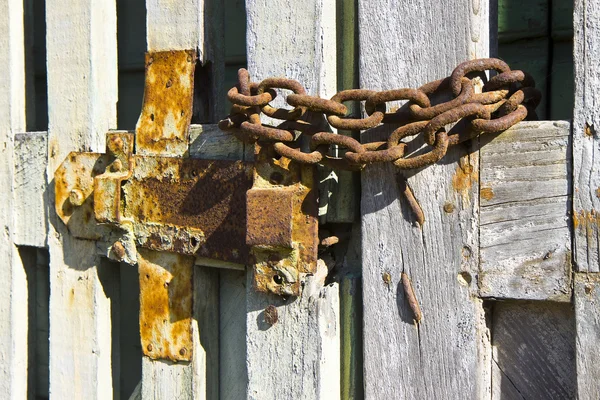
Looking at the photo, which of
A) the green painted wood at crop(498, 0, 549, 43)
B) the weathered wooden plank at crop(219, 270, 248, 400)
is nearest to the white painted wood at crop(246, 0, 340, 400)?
the weathered wooden plank at crop(219, 270, 248, 400)

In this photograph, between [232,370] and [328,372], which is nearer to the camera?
[328,372]

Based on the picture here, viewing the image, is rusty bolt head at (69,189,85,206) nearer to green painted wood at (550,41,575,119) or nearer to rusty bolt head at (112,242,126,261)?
rusty bolt head at (112,242,126,261)

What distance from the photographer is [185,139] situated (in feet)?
4.67

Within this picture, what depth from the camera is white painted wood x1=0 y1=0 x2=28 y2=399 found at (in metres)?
1.72

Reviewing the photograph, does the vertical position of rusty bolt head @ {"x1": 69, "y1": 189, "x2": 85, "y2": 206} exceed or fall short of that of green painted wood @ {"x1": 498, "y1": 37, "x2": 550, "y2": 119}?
it falls short

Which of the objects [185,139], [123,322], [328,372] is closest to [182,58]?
[185,139]

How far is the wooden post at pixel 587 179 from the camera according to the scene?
42.8 inches

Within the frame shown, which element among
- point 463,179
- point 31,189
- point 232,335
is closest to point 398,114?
point 463,179

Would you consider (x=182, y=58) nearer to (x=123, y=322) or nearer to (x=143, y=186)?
(x=143, y=186)

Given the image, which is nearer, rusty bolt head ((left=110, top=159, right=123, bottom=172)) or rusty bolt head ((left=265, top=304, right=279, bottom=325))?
rusty bolt head ((left=265, top=304, right=279, bottom=325))

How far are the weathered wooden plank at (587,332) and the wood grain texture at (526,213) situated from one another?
0.02m

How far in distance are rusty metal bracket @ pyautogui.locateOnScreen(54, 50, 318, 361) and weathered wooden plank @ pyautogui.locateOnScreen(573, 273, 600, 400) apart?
0.49 m

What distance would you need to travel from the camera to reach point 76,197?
156 cm

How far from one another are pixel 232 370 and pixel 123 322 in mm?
1748
